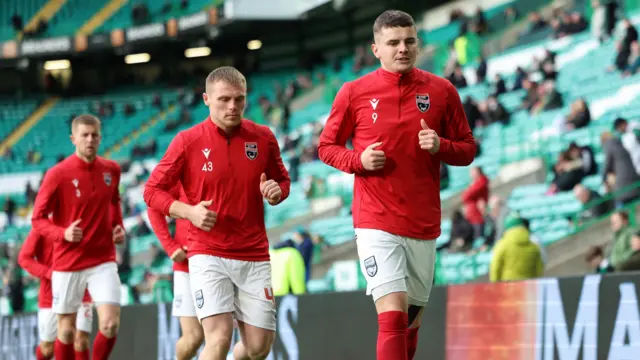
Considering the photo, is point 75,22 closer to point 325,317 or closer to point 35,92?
point 35,92

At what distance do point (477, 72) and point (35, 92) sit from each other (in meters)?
26.4

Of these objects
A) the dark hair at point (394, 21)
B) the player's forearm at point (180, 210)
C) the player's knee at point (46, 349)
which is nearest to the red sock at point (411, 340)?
the player's forearm at point (180, 210)

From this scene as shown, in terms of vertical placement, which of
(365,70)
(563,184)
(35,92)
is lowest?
(563,184)

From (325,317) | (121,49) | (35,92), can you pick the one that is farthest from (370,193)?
(35,92)

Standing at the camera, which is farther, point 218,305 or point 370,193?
point 218,305

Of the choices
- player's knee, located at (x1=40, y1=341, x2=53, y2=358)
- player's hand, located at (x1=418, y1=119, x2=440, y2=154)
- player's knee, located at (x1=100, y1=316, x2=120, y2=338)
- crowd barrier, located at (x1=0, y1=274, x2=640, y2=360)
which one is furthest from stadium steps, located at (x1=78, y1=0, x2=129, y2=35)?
player's hand, located at (x1=418, y1=119, x2=440, y2=154)

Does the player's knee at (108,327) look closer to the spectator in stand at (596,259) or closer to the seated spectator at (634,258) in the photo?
the seated spectator at (634,258)

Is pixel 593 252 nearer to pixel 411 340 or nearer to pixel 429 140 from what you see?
pixel 411 340

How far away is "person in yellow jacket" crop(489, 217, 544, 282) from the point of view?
1112cm

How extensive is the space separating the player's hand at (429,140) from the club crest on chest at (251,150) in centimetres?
146

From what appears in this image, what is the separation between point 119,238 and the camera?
31.4 feet

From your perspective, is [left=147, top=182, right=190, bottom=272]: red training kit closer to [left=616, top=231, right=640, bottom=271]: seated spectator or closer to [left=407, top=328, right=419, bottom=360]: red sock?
[left=407, top=328, right=419, bottom=360]: red sock

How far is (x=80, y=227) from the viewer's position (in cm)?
941

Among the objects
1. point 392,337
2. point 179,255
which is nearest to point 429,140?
point 392,337
